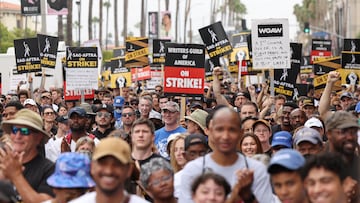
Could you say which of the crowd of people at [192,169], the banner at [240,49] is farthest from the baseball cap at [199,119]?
the banner at [240,49]

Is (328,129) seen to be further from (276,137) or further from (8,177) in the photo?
(8,177)

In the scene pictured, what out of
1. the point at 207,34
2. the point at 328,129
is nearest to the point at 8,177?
the point at 328,129

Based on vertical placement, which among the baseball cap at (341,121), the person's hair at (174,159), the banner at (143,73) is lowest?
the person's hair at (174,159)

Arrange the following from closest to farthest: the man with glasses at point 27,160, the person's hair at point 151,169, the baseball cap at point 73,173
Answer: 1. the baseball cap at point 73,173
2. the man with glasses at point 27,160
3. the person's hair at point 151,169

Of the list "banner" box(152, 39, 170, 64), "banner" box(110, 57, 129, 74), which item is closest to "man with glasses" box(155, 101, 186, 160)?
"banner" box(152, 39, 170, 64)

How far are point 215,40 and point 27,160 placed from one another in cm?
1058

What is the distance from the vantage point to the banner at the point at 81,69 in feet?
58.6

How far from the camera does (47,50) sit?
20.8 metres

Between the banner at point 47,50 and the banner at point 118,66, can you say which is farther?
the banner at point 118,66

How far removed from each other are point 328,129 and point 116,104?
9200mm

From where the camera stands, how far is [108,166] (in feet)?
20.9

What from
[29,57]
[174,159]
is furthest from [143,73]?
[174,159]

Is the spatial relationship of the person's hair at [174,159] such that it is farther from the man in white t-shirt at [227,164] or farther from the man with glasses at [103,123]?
the man with glasses at [103,123]

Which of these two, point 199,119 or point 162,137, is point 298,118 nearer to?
point 162,137
